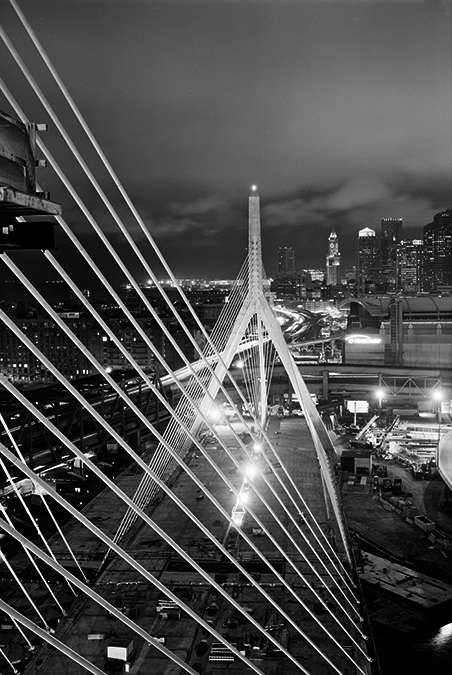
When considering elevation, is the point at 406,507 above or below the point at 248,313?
below

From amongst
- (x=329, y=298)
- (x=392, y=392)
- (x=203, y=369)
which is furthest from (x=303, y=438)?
(x=329, y=298)

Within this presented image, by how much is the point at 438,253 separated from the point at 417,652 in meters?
61.2

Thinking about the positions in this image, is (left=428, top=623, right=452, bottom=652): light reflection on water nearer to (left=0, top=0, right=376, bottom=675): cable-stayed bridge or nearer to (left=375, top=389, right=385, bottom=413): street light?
(left=0, top=0, right=376, bottom=675): cable-stayed bridge

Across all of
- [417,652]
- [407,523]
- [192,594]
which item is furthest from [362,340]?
[192,594]

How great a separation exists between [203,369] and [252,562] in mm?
6624

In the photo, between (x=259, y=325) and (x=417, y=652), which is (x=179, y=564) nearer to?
(x=417, y=652)

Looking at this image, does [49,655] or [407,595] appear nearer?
[49,655]

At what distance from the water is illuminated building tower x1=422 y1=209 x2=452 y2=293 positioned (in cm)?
5723

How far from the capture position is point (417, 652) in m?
6.12

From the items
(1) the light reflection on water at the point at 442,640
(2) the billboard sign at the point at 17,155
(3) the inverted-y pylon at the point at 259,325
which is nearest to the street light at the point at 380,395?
(3) the inverted-y pylon at the point at 259,325

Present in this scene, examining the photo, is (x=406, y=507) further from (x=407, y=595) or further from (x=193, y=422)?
(x=193, y=422)

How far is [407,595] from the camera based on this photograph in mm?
6945

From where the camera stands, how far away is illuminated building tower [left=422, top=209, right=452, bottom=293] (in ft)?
202

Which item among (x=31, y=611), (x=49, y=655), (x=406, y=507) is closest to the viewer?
(x=49, y=655)
